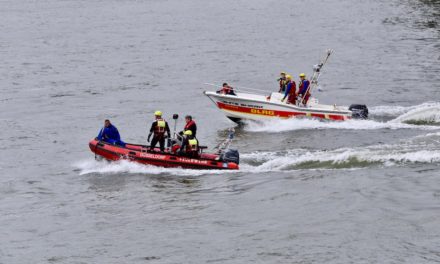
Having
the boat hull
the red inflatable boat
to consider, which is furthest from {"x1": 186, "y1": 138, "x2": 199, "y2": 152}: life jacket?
the boat hull

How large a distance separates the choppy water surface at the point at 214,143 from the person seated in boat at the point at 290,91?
1.21 m

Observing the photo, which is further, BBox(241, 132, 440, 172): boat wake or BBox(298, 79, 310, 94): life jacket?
BBox(298, 79, 310, 94): life jacket

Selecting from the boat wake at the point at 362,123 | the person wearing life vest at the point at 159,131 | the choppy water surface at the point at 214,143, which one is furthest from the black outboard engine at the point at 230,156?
the boat wake at the point at 362,123

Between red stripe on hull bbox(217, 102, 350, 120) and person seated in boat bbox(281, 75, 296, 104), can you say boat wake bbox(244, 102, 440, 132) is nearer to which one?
red stripe on hull bbox(217, 102, 350, 120)

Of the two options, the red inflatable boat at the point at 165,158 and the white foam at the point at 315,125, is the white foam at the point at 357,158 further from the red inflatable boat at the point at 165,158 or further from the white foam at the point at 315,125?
the white foam at the point at 315,125

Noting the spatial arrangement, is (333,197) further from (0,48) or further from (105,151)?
(0,48)

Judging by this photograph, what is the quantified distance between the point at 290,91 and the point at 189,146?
28.4 feet

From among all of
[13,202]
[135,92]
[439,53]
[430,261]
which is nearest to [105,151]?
[13,202]

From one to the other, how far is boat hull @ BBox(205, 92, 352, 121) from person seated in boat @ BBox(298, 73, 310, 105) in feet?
1.34

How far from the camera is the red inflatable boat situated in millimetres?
27688

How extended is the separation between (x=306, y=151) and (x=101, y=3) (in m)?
53.5

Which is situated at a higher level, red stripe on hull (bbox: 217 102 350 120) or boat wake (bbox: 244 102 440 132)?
red stripe on hull (bbox: 217 102 350 120)

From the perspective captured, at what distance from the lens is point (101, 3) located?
80250 millimetres

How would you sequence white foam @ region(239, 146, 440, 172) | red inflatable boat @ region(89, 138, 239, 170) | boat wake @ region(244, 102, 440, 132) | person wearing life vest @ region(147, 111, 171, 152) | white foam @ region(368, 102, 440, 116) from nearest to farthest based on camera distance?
1. white foam @ region(239, 146, 440, 172)
2. red inflatable boat @ region(89, 138, 239, 170)
3. person wearing life vest @ region(147, 111, 171, 152)
4. boat wake @ region(244, 102, 440, 132)
5. white foam @ region(368, 102, 440, 116)
